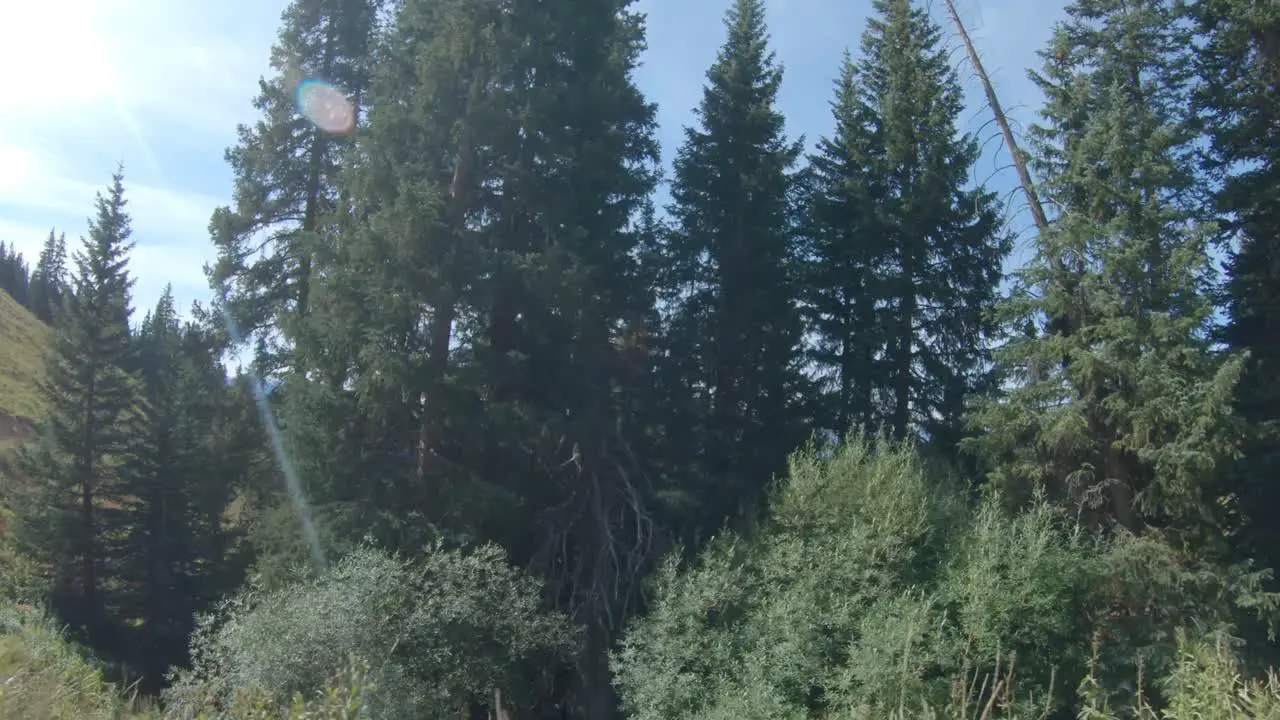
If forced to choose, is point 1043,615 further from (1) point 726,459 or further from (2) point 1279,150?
(2) point 1279,150

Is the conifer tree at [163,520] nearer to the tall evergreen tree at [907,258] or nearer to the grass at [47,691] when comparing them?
the grass at [47,691]

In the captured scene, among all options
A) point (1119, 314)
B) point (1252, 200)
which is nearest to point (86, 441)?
point (1119, 314)

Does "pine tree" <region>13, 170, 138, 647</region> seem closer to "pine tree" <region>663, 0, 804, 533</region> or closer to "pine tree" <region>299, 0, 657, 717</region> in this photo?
"pine tree" <region>299, 0, 657, 717</region>

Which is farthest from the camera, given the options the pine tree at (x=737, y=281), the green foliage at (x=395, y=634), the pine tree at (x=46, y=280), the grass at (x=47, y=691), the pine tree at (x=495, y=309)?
the pine tree at (x=46, y=280)

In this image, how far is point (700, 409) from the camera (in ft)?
62.2

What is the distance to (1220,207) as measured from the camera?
51.1 feet

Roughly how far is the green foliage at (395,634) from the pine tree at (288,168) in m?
7.43

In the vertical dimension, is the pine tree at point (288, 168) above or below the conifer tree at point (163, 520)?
above

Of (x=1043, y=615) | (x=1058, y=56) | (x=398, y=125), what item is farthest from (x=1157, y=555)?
(x=398, y=125)

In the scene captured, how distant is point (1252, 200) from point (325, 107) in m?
20.4

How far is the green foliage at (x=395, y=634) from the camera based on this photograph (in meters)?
12.1

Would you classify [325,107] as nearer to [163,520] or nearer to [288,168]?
[288,168]

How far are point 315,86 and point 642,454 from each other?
41.8ft

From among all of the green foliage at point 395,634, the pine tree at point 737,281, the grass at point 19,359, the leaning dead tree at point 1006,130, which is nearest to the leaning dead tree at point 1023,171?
the leaning dead tree at point 1006,130
